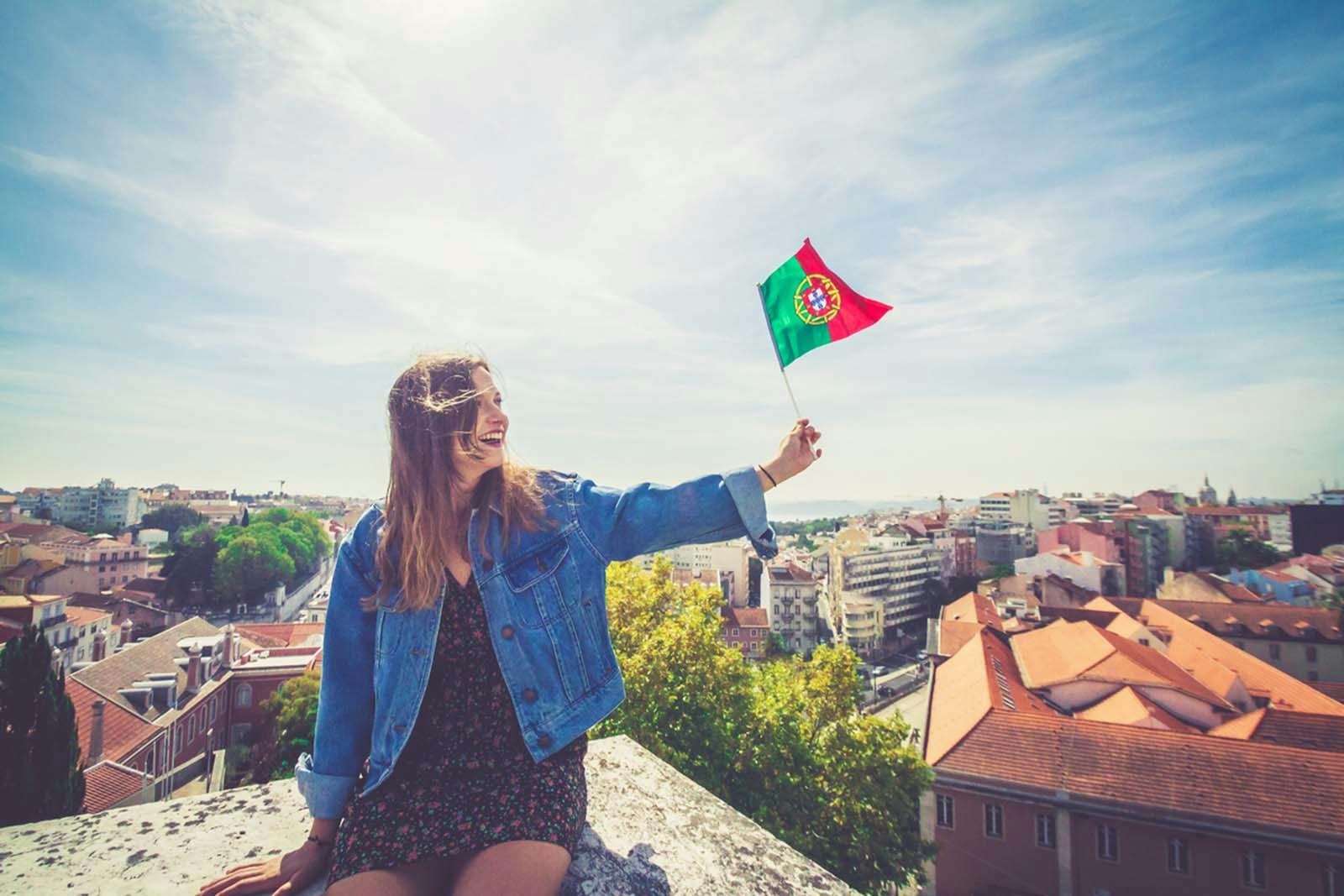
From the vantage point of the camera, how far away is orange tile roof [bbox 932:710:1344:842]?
1459cm

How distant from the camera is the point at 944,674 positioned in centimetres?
2762

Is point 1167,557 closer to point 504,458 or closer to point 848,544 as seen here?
point 848,544

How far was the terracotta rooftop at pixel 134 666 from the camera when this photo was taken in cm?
2038

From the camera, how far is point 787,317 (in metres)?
3.36

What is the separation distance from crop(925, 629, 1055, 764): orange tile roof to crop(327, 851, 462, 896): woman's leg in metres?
20.5

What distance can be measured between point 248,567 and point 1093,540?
82.3m

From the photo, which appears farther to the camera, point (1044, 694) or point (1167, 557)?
point (1167, 557)

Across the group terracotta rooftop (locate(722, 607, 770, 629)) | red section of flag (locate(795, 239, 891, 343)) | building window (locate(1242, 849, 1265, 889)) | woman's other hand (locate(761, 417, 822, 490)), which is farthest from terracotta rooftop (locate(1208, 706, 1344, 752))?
terracotta rooftop (locate(722, 607, 770, 629))

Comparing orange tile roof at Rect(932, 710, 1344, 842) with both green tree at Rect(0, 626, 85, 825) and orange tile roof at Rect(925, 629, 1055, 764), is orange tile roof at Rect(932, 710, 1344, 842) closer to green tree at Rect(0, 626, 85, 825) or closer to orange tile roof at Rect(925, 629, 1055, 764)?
orange tile roof at Rect(925, 629, 1055, 764)

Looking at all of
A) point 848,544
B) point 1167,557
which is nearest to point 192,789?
point 848,544

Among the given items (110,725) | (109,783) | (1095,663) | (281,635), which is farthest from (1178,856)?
(281,635)

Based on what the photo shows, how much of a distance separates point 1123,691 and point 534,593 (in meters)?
27.8

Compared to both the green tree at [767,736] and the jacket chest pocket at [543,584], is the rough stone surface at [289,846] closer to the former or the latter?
the jacket chest pocket at [543,584]

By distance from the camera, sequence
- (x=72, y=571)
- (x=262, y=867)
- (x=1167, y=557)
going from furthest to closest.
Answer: (x=1167, y=557), (x=72, y=571), (x=262, y=867)
